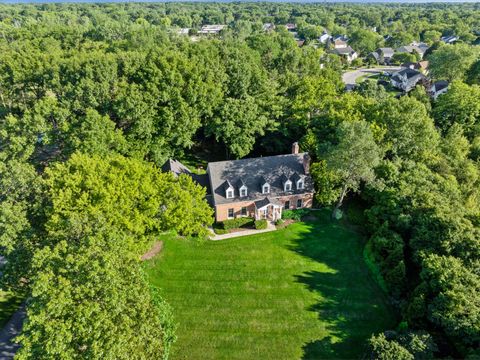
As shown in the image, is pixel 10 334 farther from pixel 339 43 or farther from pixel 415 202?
pixel 339 43

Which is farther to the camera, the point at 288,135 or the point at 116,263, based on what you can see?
the point at 288,135

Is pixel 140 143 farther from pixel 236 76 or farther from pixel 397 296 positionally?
pixel 397 296

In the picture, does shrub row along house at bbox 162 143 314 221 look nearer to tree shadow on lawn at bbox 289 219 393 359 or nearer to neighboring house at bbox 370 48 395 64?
tree shadow on lawn at bbox 289 219 393 359

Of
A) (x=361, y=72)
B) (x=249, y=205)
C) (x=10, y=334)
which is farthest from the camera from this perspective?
(x=361, y=72)

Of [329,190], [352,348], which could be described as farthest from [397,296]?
[329,190]

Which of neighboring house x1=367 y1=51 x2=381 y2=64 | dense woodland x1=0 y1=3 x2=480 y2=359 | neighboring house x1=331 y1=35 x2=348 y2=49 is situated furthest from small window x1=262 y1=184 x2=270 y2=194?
neighboring house x1=331 y1=35 x2=348 y2=49

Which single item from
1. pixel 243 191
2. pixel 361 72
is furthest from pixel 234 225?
pixel 361 72
